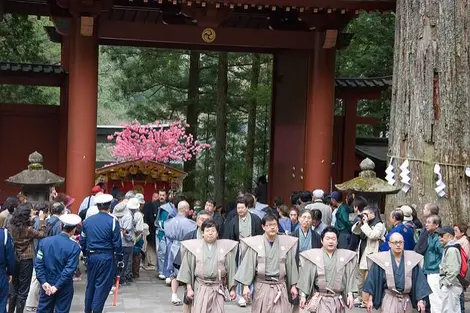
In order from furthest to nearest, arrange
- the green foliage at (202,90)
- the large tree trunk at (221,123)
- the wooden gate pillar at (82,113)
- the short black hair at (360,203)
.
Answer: the green foliage at (202,90)
the large tree trunk at (221,123)
the wooden gate pillar at (82,113)
the short black hair at (360,203)

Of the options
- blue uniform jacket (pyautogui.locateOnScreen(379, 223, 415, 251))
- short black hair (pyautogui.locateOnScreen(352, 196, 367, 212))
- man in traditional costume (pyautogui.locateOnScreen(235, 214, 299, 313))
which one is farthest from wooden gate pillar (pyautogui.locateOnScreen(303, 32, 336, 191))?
man in traditional costume (pyautogui.locateOnScreen(235, 214, 299, 313))

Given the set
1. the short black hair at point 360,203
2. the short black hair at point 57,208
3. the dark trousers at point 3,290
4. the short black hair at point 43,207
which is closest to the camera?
the dark trousers at point 3,290

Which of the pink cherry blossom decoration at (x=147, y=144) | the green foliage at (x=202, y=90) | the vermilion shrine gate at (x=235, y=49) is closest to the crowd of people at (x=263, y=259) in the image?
the vermilion shrine gate at (x=235, y=49)

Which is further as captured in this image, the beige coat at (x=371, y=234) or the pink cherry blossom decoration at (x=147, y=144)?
the pink cherry blossom decoration at (x=147, y=144)

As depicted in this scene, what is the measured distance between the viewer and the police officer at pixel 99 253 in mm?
9211

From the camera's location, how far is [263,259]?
8.09 meters

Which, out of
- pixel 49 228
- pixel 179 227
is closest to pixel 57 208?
pixel 49 228

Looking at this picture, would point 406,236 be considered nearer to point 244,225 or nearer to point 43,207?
point 244,225

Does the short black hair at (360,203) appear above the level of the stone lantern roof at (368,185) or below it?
below

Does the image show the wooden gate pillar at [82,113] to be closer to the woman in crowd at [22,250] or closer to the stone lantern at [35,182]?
the stone lantern at [35,182]

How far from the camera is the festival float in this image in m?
16.6

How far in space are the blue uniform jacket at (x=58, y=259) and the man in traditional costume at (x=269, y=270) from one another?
1.78 meters

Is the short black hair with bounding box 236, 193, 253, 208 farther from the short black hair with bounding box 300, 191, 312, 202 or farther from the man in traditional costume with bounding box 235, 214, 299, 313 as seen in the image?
the man in traditional costume with bounding box 235, 214, 299, 313

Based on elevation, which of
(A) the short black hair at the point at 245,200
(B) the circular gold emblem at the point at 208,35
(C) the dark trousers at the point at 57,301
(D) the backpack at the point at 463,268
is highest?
(B) the circular gold emblem at the point at 208,35
